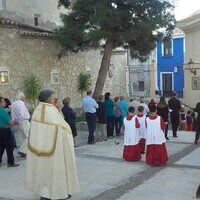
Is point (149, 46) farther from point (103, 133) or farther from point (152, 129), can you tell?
point (152, 129)

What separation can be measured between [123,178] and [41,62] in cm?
1140

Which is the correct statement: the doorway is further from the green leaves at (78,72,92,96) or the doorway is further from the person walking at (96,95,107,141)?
the person walking at (96,95,107,141)

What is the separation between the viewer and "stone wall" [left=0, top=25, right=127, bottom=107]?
53.3 ft

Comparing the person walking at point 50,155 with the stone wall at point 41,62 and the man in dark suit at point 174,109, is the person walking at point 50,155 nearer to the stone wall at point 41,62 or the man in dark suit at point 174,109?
the man in dark suit at point 174,109

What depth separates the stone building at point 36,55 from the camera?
53.3 feet

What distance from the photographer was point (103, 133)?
506 inches

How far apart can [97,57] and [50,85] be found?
4.88m

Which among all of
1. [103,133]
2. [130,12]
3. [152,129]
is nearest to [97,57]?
[130,12]

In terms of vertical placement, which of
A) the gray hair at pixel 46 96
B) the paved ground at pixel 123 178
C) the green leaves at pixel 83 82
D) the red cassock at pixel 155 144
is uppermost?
the green leaves at pixel 83 82

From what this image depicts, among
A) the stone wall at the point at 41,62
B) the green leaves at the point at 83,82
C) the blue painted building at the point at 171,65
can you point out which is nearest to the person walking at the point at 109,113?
the stone wall at the point at 41,62

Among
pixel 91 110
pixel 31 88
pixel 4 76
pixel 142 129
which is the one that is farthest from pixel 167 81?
pixel 142 129

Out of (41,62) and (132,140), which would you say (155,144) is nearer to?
(132,140)

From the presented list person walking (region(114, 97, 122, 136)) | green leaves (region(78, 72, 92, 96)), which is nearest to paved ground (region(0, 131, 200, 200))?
person walking (region(114, 97, 122, 136))

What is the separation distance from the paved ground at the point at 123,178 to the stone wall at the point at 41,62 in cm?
691
